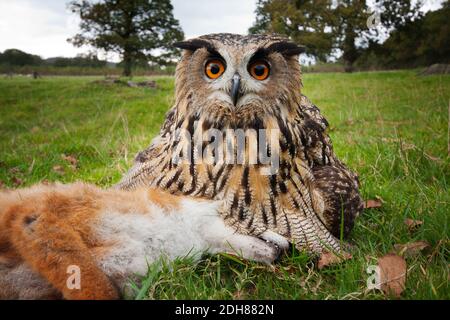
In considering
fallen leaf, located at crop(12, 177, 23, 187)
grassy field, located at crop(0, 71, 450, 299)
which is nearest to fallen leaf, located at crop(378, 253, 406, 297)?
grassy field, located at crop(0, 71, 450, 299)

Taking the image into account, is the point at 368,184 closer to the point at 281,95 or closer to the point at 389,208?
the point at 389,208

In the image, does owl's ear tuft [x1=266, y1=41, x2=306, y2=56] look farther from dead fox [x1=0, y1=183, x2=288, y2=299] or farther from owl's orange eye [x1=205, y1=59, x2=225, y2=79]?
dead fox [x1=0, y1=183, x2=288, y2=299]

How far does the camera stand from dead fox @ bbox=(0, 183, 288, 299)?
1.71 meters

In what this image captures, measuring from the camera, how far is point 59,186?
2334mm

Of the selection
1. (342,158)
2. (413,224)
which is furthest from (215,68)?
(342,158)

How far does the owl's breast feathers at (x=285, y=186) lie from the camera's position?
7.70 feet

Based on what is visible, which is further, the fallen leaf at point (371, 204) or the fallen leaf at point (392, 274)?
the fallen leaf at point (371, 204)

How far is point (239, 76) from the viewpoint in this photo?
2.22 metres

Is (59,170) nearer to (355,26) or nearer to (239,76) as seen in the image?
(239,76)

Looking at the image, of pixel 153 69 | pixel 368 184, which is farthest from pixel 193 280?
pixel 153 69

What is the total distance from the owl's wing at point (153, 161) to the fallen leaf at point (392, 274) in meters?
1.46

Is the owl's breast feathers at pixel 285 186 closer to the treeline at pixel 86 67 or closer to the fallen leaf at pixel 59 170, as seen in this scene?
the fallen leaf at pixel 59 170

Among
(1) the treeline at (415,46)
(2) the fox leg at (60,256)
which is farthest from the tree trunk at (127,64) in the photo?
(2) the fox leg at (60,256)

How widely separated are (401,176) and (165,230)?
8.66ft
